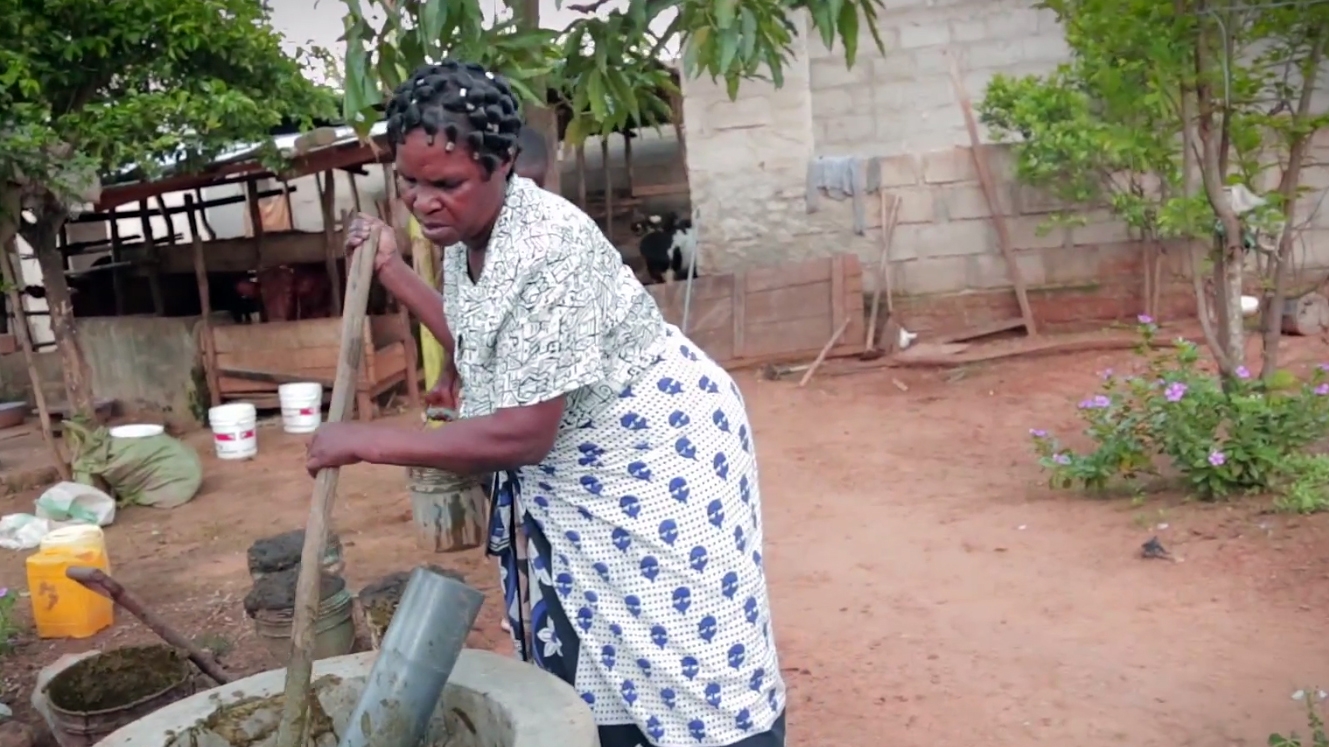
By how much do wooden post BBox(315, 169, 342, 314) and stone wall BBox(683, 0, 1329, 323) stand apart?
95.8 inches

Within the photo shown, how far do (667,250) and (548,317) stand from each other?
8441 mm

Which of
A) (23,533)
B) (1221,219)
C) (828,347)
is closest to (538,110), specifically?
(1221,219)

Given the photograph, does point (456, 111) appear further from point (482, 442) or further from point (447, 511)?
point (447, 511)

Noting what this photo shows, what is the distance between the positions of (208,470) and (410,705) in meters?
5.98

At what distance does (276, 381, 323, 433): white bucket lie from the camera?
7.81 m

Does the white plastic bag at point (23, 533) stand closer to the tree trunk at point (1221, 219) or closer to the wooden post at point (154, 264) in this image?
the wooden post at point (154, 264)

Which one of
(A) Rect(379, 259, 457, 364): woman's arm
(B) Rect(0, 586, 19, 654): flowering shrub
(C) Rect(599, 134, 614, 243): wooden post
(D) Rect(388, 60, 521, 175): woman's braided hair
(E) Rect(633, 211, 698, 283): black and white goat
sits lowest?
(B) Rect(0, 586, 19, 654): flowering shrub

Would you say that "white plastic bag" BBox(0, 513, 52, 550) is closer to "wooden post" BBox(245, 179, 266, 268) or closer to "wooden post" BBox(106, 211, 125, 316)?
"wooden post" BBox(245, 179, 266, 268)

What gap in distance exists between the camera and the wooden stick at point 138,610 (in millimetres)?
2852

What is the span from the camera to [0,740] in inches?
124

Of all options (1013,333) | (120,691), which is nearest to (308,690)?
(120,691)

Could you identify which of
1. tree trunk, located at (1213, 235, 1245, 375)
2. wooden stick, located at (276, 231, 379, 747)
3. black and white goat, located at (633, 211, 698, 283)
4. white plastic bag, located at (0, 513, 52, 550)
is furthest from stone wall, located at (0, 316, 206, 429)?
wooden stick, located at (276, 231, 379, 747)

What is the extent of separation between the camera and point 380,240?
1.95m

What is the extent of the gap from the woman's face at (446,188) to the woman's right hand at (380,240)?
1.02 ft
